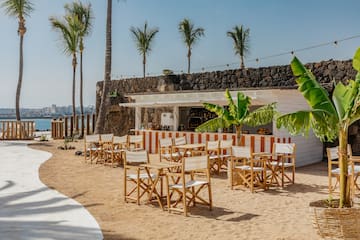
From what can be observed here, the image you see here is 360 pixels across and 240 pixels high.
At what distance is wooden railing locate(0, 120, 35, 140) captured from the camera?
20.8 metres

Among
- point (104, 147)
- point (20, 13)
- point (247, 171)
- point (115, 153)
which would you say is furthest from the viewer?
point (20, 13)

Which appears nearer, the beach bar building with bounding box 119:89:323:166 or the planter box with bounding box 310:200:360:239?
the planter box with bounding box 310:200:360:239

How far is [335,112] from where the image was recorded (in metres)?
4.98

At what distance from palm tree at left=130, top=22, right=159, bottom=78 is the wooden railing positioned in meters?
8.66

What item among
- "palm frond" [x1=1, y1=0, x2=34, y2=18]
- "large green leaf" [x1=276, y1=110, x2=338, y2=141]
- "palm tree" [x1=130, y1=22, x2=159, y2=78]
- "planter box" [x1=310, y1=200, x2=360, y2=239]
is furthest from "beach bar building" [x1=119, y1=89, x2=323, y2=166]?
"palm tree" [x1=130, y1=22, x2=159, y2=78]

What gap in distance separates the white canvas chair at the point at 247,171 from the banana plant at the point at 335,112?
9.51 feet

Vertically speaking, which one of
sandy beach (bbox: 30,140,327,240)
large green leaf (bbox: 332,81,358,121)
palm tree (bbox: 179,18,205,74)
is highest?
palm tree (bbox: 179,18,205,74)

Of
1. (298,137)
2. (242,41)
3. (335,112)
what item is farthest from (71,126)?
(335,112)

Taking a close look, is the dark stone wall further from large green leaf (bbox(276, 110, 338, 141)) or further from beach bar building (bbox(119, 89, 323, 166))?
large green leaf (bbox(276, 110, 338, 141))

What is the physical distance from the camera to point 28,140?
2086 centimetres

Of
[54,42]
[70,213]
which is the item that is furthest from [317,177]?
[54,42]

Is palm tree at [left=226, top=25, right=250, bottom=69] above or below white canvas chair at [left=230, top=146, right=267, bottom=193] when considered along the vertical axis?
above

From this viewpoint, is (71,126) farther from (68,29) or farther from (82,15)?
(82,15)

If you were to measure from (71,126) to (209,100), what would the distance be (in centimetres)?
1113
